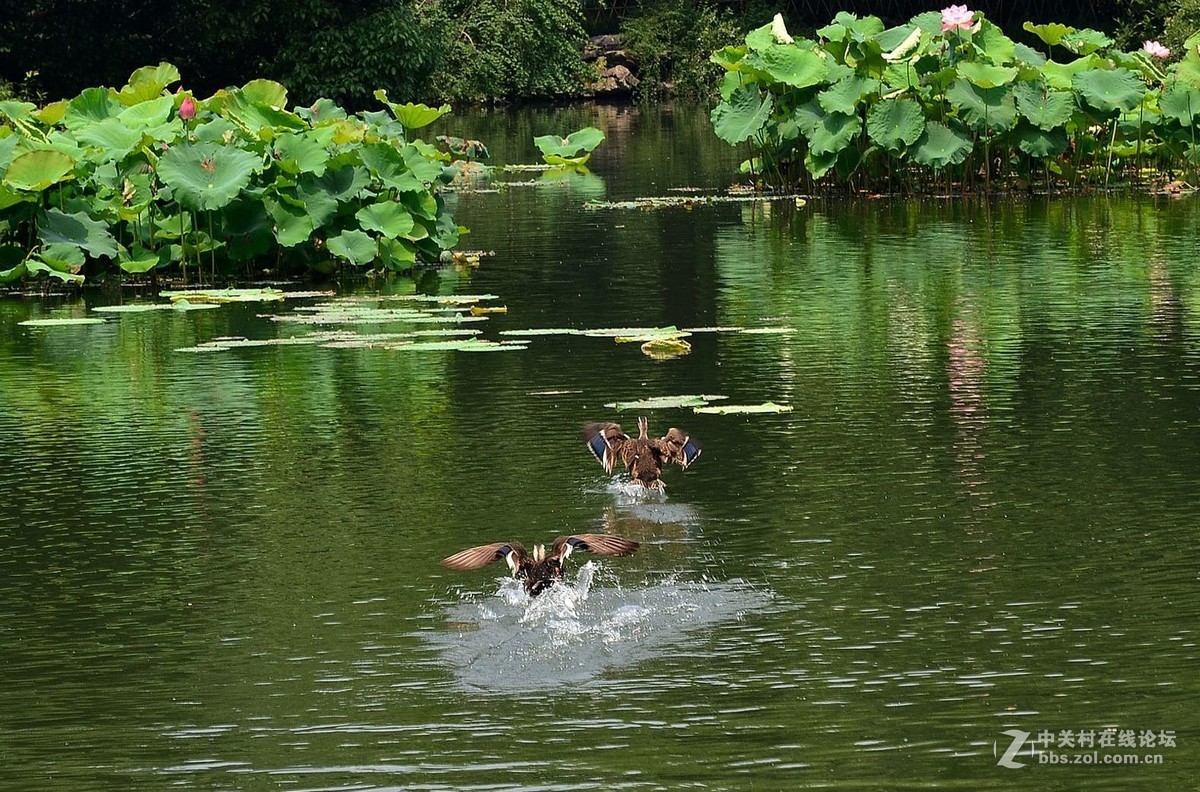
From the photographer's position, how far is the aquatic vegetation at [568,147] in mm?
22906

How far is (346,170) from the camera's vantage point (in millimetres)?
13430

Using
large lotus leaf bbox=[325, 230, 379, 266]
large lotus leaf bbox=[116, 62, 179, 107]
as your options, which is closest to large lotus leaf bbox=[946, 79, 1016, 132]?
large lotus leaf bbox=[325, 230, 379, 266]

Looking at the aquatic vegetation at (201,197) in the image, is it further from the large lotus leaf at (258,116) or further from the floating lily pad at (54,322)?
the floating lily pad at (54,322)

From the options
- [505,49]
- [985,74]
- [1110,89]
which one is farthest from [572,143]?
[505,49]

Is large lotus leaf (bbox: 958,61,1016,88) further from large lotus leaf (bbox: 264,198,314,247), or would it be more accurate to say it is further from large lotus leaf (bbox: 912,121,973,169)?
large lotus leaf (bbox: 264,198,314,247)

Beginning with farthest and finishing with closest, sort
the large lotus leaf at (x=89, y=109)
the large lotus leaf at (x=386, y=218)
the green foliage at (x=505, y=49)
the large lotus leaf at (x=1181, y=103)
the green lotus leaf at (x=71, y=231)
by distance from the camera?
the green foliage at (x=505, y=49) < the large lotus leaf at (x=1181, y=103) < the large lotus leaf at (x=89, y=109) < the large lotus leaf at (x=386, y=218) < the green lotus leaf at (x=71, y=231)

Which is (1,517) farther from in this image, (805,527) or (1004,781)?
(1004,781)

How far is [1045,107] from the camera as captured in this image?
17688 mm

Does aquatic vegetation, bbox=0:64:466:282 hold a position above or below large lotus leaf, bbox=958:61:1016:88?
below

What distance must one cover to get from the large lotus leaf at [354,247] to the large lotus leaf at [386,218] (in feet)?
0.31

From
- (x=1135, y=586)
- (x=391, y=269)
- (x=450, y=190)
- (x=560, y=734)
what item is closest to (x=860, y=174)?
(x=450, y=190)

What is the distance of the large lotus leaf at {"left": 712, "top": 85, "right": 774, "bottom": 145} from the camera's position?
19016mm

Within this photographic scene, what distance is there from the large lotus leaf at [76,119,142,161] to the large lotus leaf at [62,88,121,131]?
51 centimetres

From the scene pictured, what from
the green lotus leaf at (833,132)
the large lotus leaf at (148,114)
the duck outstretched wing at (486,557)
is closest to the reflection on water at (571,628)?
the duck outstretched wing at (486,557)
